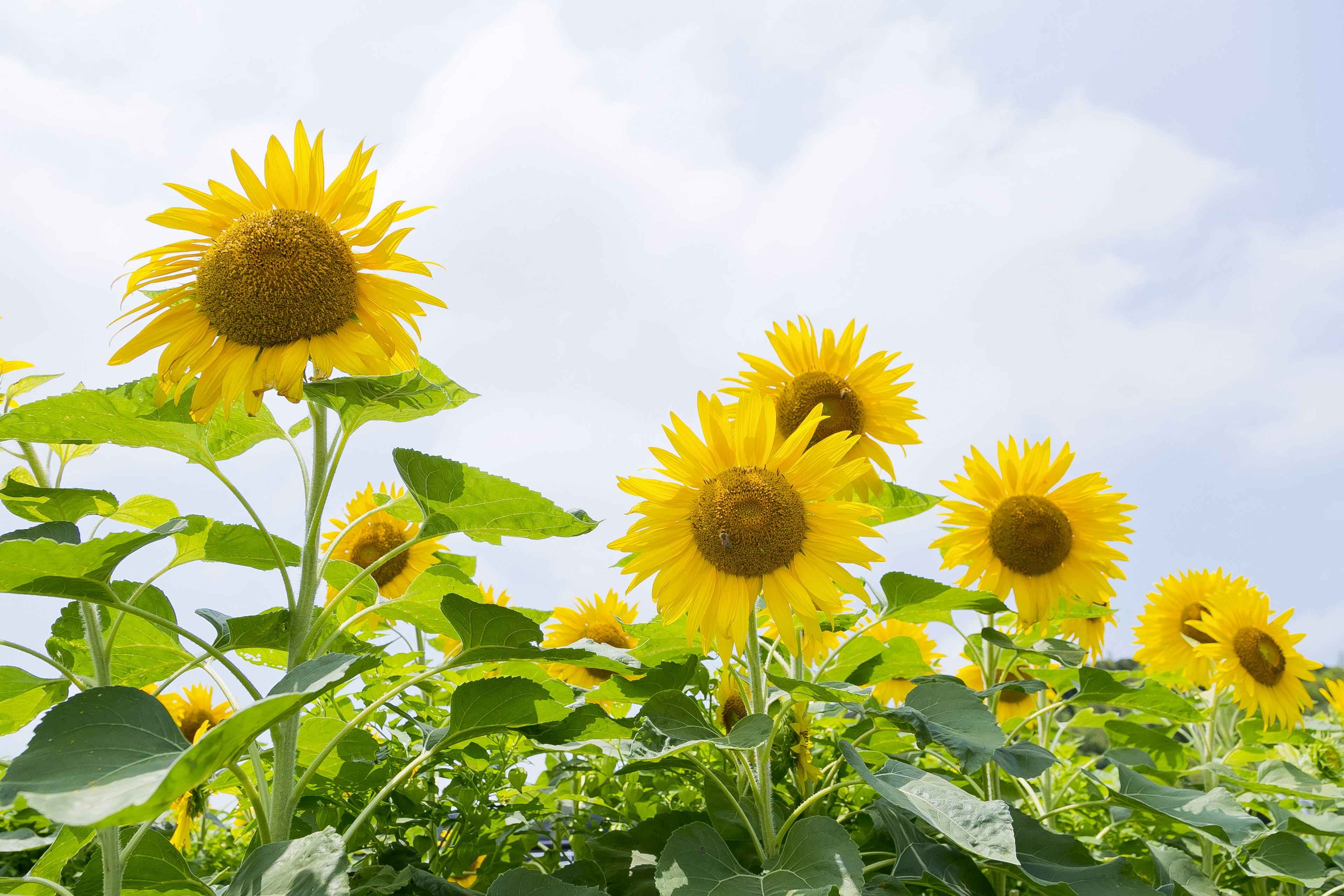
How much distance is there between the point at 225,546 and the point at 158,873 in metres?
0.64

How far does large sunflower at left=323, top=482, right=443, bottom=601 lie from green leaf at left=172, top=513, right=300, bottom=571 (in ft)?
2.03

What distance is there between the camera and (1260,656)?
321cm

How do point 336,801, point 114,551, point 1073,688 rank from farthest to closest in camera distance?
1. point 1073,688
2. point 336,801
3. point 114,551

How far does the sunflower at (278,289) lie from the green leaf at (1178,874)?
6.74 ft

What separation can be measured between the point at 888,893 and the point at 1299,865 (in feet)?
4.08

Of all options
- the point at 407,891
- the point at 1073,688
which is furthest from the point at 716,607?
the point at 1073,688

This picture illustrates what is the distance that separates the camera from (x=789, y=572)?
73.9 inches

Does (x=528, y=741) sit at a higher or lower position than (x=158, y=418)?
Result: lower

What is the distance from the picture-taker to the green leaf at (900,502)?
2443mm

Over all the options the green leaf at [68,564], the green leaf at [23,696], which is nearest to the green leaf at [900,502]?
the green leaf at [68,564]

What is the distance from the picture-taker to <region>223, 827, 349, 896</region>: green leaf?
1.28 m

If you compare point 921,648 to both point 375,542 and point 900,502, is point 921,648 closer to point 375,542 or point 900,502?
point 900,502

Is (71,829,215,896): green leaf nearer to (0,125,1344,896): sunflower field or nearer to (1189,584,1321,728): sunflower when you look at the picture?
(0,125,1344,896): sunflower field

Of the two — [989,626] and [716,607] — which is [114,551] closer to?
[716,607]
